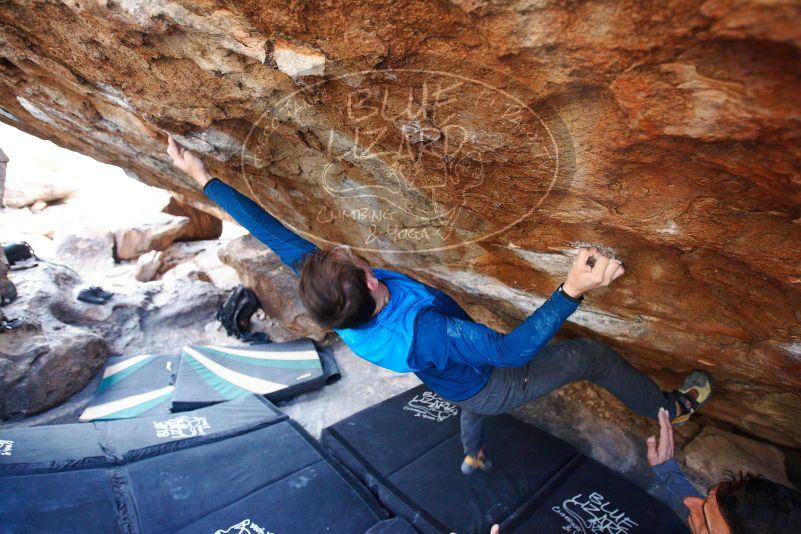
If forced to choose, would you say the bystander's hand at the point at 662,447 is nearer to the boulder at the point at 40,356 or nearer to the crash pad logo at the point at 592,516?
the crash pad logo at the point at 592,516

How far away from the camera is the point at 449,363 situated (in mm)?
1912

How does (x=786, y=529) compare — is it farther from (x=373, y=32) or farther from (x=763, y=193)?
(x=373, y=32)

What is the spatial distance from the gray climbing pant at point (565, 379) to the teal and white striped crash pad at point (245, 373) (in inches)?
83.1

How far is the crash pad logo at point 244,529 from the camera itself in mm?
2297

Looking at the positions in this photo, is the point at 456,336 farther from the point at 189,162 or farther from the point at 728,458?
the point at 728,458

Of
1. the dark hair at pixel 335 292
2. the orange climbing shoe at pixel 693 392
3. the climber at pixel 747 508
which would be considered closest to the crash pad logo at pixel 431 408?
the orange climbing shoe at pixel 693 392

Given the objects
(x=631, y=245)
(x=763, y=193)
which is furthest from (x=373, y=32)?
(x=631, y=245)

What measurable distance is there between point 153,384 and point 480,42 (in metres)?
4.06

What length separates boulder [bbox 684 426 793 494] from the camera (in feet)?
8.49

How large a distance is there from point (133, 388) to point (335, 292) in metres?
3.28

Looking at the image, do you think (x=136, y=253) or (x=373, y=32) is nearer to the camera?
(x=373, y=32)

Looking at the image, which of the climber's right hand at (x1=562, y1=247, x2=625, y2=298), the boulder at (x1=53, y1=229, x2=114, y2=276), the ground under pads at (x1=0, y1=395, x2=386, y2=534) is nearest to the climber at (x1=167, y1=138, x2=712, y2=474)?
the climber's right hand at (x1=562, y1=247, x2=625, y2=298)

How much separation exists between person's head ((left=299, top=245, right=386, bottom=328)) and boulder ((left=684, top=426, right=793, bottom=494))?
2425 mm

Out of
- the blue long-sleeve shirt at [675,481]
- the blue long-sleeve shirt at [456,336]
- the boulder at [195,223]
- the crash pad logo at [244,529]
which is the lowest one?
the crash pad logo at [244,529]
